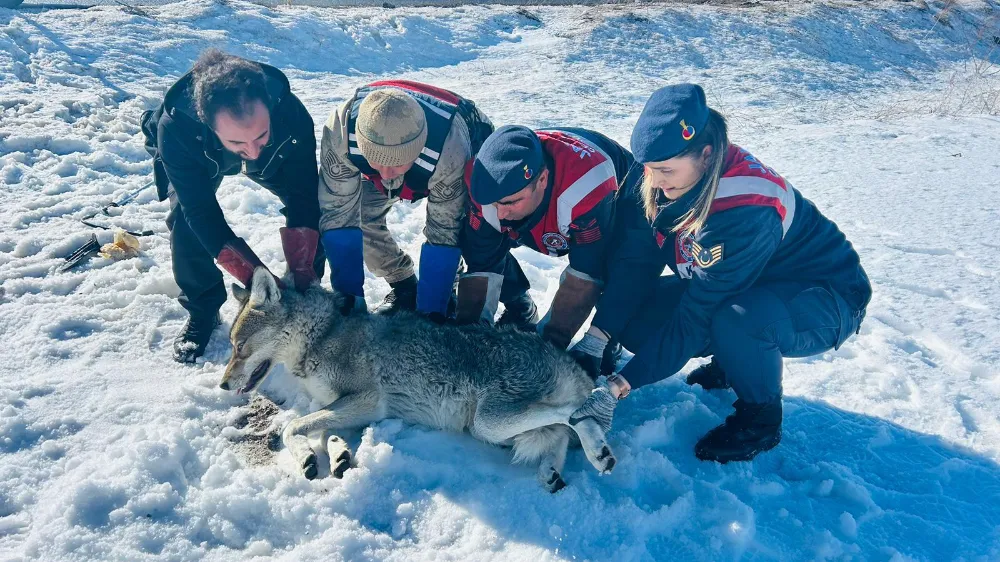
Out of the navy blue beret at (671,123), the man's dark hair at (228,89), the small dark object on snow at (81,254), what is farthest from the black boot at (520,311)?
the small dark object on snow at (81,254)

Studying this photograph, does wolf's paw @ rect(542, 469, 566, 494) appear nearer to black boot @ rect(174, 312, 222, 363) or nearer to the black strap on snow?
black boot @ rect(174, 312, 222, 363)

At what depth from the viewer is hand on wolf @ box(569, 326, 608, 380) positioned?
3781 mm

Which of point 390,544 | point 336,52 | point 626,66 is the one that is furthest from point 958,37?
point 390,544

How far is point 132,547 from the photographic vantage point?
2.75 metres

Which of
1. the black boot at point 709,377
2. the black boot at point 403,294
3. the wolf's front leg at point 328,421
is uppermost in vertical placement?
the black boot at point 709,377

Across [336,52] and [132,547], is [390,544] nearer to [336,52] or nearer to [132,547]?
[132,547]

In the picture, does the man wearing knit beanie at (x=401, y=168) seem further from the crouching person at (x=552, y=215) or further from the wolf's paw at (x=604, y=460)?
the wolf's paw at (x=604, y=460)

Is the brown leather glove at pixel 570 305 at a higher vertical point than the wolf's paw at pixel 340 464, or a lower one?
higher

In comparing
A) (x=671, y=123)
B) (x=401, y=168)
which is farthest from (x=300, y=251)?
(x=671, y=123)

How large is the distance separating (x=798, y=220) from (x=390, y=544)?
2877mm

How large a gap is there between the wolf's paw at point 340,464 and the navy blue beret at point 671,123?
2.34 meters

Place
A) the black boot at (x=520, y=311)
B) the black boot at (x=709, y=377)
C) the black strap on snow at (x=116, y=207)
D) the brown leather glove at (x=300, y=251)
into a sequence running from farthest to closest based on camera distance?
the black strap on snow at (x=116, y=207) < the black boot at (x=520, y=311) < the brown leather glove at (x=300, y=251) < the black boot at (x=709, y=377)

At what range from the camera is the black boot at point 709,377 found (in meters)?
4.07

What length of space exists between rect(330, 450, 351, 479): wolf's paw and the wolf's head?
3.07 feet
